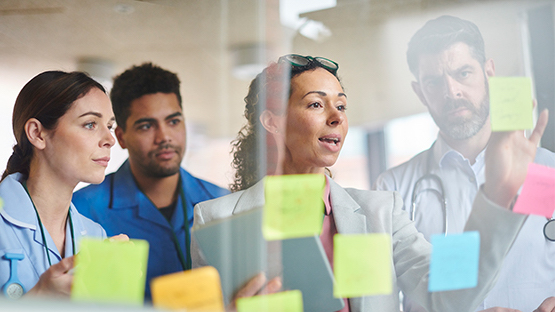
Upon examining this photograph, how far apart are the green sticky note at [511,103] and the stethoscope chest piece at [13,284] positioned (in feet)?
3.96

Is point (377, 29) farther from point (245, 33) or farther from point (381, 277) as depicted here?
point (381, 277)

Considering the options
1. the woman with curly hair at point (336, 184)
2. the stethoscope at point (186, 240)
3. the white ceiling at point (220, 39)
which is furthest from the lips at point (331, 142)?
the stethoscope at point (186, 240)

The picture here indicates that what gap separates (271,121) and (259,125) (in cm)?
4

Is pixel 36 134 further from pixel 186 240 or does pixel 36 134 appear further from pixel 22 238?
pixel 186 240

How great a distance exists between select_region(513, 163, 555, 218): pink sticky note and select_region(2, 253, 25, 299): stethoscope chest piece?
1.14m

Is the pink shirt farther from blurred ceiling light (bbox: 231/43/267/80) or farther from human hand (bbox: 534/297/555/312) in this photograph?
human hand (bbox: 534/297/555/312)

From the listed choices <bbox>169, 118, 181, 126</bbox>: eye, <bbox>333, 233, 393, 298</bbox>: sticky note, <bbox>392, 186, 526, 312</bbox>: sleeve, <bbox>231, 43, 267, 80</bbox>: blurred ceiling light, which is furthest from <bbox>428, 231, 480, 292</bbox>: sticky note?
<bbox>169, 118, 181, 126</bbox>: eye

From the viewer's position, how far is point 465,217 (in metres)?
1.27

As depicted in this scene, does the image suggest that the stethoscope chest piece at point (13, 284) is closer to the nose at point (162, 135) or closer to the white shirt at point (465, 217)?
the nose at point (162, 135)

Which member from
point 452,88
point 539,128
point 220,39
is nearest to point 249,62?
point 220,39

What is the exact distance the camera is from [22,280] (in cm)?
97

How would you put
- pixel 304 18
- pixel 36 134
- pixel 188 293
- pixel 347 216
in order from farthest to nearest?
pixel 304 18 → pixel 347 216 → pixel 36 134 → pixel 188 293

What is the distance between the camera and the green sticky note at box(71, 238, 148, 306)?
831 millimetres

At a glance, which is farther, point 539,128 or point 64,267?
point 539,128
